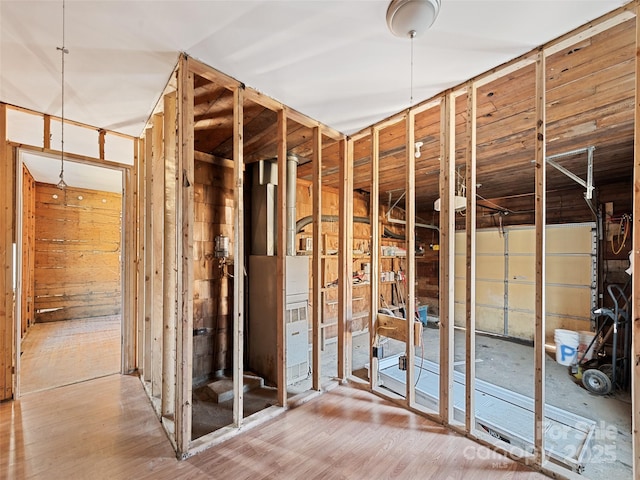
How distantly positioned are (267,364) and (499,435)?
240 centimetres

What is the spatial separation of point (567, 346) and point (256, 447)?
486cm

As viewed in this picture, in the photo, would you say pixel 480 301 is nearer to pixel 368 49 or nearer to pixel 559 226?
pixel 559 226

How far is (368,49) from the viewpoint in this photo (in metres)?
1.86

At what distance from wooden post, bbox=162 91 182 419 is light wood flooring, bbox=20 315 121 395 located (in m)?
1.57

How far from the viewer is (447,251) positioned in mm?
2348

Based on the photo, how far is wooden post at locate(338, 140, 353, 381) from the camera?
3.14 m

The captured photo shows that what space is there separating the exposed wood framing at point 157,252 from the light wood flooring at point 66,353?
129 centimetres

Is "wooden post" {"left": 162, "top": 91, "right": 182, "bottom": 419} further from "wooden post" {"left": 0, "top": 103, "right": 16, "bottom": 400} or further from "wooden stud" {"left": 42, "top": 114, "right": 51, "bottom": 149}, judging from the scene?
"wooden post" {"left": 0, "top": 103, "right": 16, "bottom": 400}

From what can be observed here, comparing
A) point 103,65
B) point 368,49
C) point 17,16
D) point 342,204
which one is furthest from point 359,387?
point 17,16

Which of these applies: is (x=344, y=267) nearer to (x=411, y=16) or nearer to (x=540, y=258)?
(x=540, y=258)

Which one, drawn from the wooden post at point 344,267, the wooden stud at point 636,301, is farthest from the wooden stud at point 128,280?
the wooden stud at point 636,301

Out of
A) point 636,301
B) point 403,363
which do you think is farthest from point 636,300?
point 403,363

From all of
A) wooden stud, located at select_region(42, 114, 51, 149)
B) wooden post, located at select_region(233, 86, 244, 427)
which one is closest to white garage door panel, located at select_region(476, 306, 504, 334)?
wooden post, located at select_region(233, 86, 244, 427)

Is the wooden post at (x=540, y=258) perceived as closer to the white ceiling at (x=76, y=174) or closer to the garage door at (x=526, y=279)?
the garage door at (x=526, y=279)
